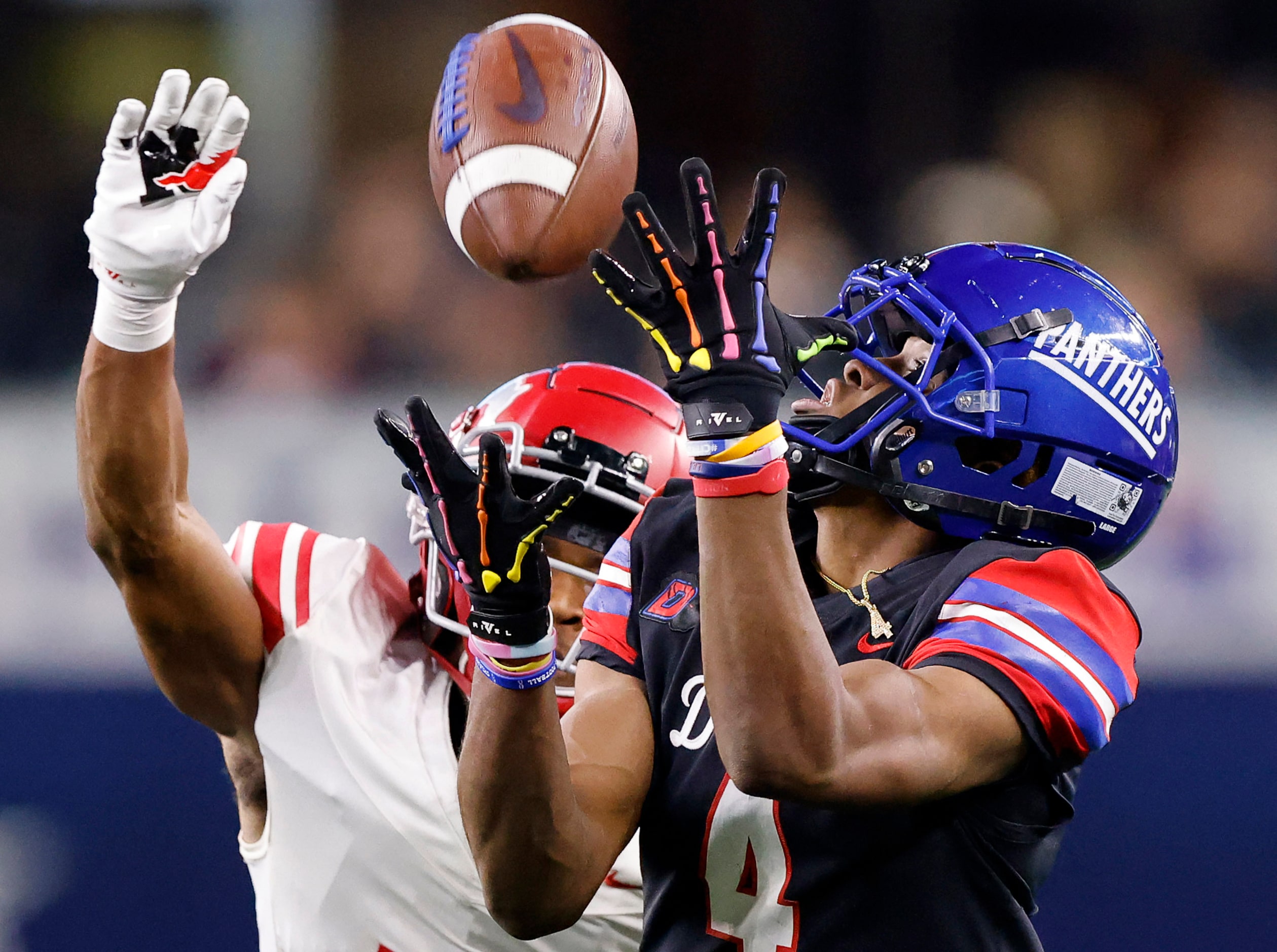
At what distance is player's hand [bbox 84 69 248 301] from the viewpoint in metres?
2.12

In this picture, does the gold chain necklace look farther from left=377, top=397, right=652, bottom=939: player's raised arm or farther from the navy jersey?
left=377, top=397, right=652, bottom=939: player's raised arm

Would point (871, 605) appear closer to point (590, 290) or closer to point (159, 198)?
point (159, 198)

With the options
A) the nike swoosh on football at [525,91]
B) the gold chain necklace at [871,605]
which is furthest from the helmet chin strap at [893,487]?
the nike swoosh on football at [525,91]

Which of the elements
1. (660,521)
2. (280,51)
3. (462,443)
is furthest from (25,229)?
(660,521)

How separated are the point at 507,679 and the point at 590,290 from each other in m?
3.41

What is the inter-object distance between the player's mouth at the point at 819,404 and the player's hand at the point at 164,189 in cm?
93

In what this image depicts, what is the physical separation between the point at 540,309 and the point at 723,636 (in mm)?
3492

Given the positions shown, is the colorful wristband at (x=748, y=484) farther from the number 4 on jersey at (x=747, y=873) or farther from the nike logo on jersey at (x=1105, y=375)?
the nike logo on jersey at (x=1105, y=375)

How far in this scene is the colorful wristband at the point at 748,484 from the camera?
1.39 metres

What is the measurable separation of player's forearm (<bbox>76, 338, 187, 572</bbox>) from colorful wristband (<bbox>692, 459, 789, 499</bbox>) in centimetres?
116

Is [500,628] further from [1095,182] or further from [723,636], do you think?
[1095,182]

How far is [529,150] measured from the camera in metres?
2.25

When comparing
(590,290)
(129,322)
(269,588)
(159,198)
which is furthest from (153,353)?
(590,290)

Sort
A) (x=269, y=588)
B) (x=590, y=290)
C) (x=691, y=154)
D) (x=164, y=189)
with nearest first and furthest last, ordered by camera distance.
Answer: (x=164, y=189) → (x=269, y=588) → (x=590, y=290) → (x=691, y=154)
